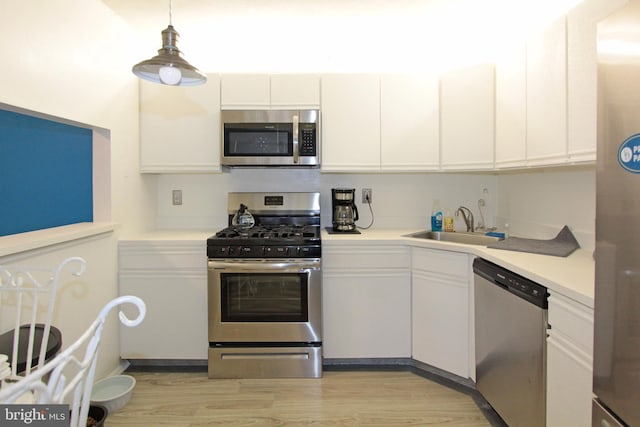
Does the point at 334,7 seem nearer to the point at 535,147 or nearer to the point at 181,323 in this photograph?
the point at 535,147

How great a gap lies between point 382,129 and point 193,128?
4.56ft

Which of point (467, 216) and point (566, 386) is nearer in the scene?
point (566, 386)

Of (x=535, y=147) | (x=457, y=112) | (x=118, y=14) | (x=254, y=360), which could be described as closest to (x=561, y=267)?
(x=535, y=147)

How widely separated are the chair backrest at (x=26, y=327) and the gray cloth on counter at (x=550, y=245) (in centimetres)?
204

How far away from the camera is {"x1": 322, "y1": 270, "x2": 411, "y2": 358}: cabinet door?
8.41 feet

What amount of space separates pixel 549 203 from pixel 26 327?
2.89 meters

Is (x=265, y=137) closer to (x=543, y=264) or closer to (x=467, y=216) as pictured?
(x=467, y=216)

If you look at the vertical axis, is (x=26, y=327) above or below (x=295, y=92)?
below

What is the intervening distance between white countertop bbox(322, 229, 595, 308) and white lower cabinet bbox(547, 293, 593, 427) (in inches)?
1.9

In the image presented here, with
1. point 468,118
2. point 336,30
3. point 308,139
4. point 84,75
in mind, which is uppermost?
point 336,30

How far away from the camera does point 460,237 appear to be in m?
2.83

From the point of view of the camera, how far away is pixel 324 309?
2572 millimetres

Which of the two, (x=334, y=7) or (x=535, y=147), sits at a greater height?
(x=334, y=7)

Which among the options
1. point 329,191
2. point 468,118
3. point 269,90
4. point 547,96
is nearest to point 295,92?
point 269,90
